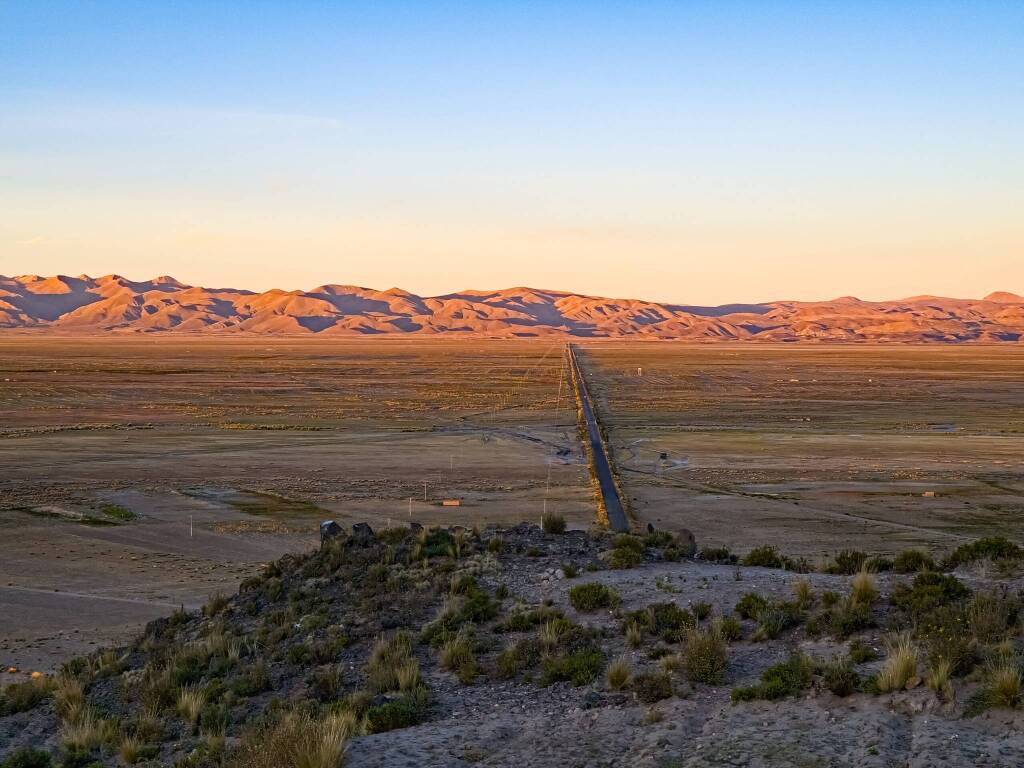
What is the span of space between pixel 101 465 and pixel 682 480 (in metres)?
21.3

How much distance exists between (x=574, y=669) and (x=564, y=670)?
0.11 m

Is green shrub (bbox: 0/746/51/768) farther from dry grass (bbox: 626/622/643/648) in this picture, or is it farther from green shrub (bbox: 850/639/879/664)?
green shrub (bbox: 850/639/879/664)

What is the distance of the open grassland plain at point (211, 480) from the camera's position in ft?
65.8

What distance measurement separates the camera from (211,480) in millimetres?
34125

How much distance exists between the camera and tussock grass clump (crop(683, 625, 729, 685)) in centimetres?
1058

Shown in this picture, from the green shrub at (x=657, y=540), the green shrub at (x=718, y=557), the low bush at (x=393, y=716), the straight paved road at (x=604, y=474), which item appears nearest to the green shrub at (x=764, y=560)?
the green shrub at (x=718, y=557)

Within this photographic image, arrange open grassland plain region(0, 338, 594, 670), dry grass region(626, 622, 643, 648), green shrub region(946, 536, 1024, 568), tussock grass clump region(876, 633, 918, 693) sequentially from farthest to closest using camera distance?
open grassland plain region(0, 338, 594, 670) → green shrub region(946, 536, 1024, 568) → dry grass region(626, 622, 643, 648) → tussock grass clump region(876, 633, 918, 693)

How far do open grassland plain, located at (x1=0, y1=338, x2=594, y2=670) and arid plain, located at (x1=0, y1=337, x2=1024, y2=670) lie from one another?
111mm

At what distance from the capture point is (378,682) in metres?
11.6

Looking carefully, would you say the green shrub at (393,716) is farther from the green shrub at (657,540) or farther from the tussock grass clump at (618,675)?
the green shrub at (657,540)

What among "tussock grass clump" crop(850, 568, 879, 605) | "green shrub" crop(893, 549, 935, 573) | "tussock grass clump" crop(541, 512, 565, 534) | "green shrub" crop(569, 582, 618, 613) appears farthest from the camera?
"tussock grass clump" crop(541, 512, 565, 534)

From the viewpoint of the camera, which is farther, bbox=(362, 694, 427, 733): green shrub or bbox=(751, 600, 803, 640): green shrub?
bbox=(751, 600, 803, 640): green shrub

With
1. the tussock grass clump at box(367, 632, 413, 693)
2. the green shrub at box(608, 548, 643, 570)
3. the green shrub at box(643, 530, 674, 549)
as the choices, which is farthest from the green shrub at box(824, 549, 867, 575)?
the tussock grass clump at box(367, 632, 413, 693)

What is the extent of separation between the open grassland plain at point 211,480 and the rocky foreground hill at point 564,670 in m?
3.68
